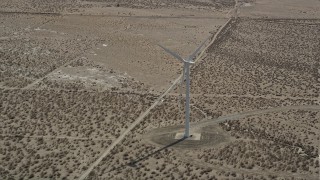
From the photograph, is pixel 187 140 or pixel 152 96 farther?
pixel 152 96

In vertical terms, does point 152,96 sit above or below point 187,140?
above

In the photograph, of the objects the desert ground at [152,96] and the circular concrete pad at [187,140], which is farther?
the circular concrete pad at [187,140]

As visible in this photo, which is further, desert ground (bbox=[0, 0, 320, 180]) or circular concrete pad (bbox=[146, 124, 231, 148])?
circular concrete pad (bbox=[146, 124, 231, 148])

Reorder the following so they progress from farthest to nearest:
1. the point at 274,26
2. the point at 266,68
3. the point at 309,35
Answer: the point at 274,26
the point at 309,35
the point at 266,68

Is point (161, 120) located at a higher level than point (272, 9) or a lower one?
lower

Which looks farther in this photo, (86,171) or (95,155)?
(95,155)

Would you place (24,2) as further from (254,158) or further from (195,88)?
(254,158)

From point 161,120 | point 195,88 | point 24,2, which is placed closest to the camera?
point 161,120

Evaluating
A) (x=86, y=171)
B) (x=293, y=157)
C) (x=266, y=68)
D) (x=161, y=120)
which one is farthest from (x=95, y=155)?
(x=266, y=68)
